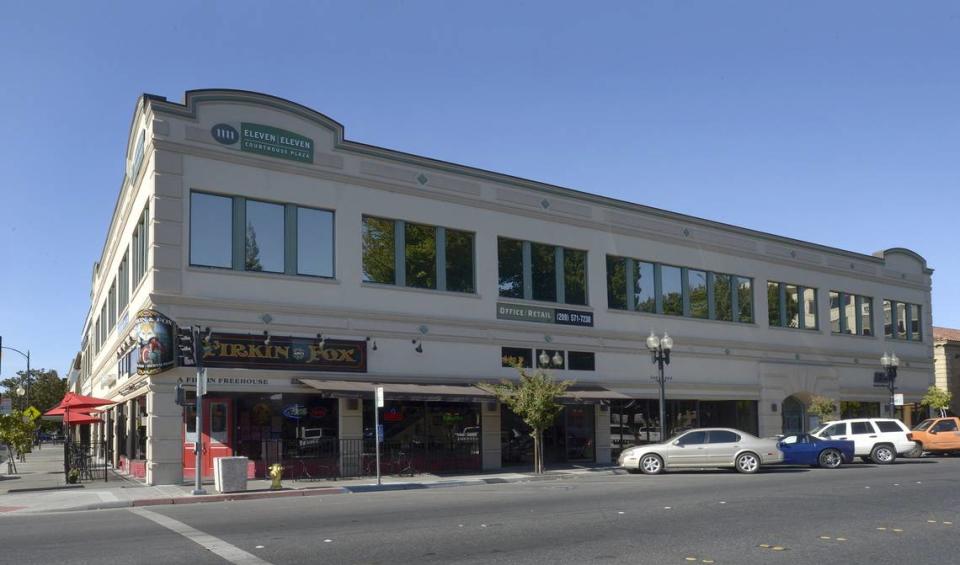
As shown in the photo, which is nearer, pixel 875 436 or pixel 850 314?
pixel 875 436

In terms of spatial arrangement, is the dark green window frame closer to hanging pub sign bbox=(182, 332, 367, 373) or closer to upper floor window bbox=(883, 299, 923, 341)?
Result: upper floor window bbox=(883, 299, 923, 341)

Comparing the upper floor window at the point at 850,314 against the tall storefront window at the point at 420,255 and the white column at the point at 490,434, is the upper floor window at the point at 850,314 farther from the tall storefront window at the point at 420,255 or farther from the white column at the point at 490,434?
the tall storefront window at the point at 420,255

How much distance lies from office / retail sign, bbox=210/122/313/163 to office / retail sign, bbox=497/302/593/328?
8.33m

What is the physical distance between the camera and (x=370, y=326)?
2667 centimetres

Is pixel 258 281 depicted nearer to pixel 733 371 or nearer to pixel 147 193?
pixel 147 193

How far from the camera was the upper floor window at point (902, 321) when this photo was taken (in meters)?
47.1

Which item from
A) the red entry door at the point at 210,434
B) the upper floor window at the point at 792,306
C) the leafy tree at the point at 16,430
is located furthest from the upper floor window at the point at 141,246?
the upper floor window at the point at 792,306

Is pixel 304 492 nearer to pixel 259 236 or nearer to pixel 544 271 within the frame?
pixel 259 236

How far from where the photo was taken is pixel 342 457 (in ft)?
83.1

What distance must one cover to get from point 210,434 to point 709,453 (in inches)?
568

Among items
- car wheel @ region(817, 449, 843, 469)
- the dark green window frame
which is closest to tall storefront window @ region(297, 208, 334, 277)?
car wheel @ region(817, 449, 843, 469)

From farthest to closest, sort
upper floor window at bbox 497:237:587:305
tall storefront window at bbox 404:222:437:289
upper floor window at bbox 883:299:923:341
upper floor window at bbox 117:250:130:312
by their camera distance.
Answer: upper floor window at bbox 883:299:923:341
upper floor window at bbox 117:250:130:312
upper floor window at bbox 497:237:587:305
tall storefront window at bbox 404:222:437:289

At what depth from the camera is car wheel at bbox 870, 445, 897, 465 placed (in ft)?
101

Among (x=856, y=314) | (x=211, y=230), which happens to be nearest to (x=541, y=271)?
(x=211, y=230)
